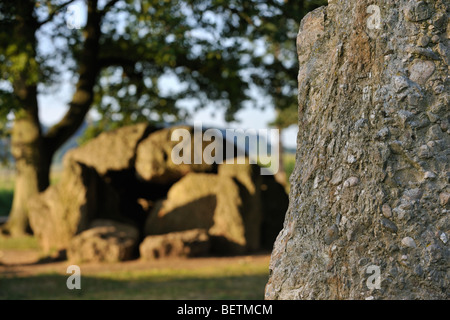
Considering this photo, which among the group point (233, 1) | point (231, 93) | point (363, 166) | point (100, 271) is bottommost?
point (100, 271)

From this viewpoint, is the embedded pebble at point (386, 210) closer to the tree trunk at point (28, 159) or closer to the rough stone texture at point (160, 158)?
the rough stone texture at point (160, 158)

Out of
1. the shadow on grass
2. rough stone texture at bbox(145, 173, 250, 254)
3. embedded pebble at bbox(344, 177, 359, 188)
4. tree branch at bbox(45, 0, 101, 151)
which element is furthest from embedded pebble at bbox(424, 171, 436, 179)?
tree branch at bbox(45, 0, 101, 151)

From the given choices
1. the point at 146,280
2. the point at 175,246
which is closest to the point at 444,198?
the point at 146,280

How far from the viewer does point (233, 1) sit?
40.4ft

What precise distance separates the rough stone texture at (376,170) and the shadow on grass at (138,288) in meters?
4.24

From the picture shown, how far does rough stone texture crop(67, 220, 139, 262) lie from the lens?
11734 millimetres

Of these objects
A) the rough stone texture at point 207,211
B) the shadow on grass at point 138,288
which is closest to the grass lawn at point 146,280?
the shadow on grass at point 138,288

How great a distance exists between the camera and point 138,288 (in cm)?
891

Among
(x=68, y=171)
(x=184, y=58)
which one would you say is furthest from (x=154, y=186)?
(x=184, y=58)

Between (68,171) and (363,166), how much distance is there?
10523 mm

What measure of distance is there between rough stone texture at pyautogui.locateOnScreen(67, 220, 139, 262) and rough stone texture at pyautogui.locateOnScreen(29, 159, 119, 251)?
87 cm

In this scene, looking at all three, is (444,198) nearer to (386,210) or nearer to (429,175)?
(429,175)
